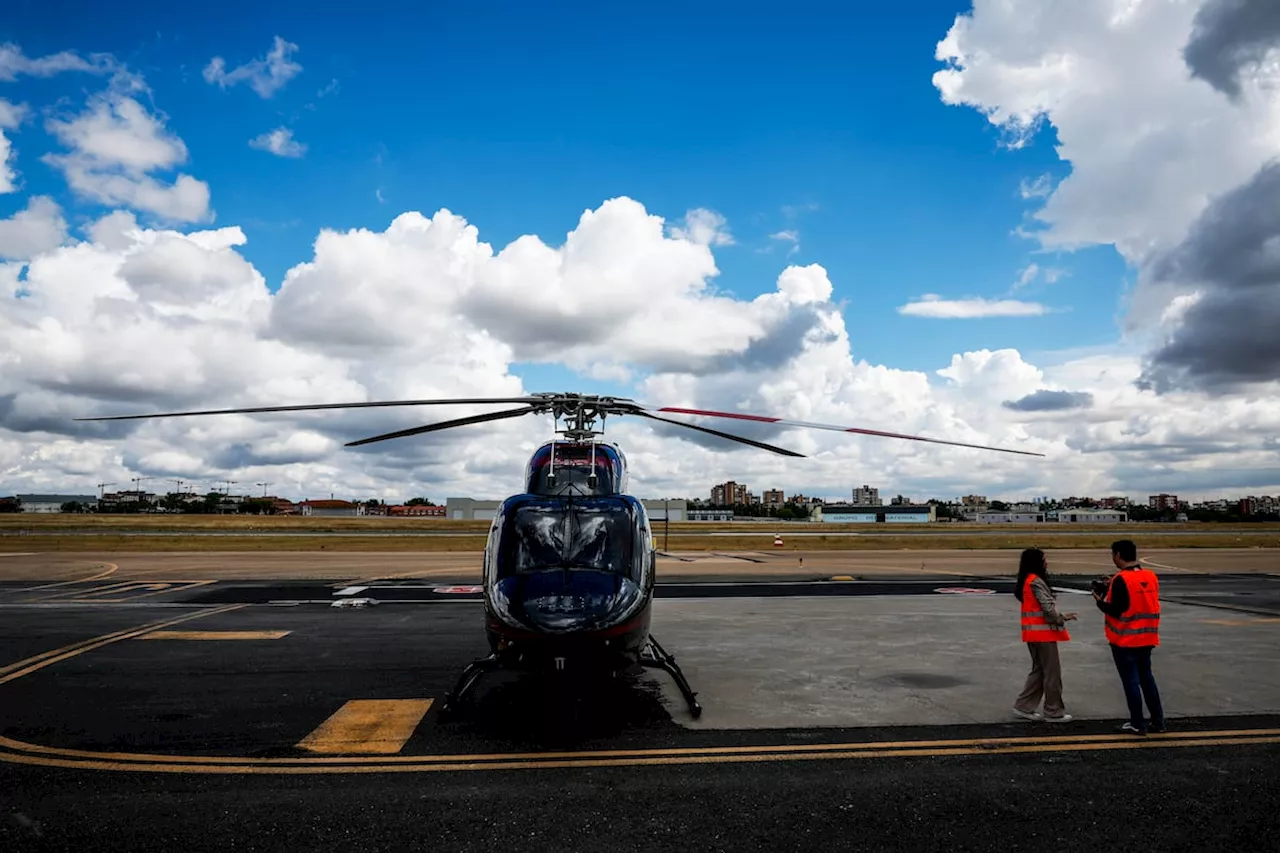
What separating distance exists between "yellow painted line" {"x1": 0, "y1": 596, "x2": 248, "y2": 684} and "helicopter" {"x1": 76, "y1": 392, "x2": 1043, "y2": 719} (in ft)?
15.4

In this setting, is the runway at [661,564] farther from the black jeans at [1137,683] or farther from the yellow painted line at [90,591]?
the black jeans at [1137,683]

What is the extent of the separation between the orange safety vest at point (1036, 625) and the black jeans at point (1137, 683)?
627mm

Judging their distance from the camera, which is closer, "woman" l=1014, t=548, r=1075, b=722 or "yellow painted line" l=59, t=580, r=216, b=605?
"woman" l=1014, t=548, r=1075, b=722

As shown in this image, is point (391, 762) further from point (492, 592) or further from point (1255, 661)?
point (1255, 661)

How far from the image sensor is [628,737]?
8.01 meters

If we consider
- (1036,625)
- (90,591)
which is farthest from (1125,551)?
(90,591)

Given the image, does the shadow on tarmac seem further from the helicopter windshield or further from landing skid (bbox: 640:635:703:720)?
the helicopter windshield

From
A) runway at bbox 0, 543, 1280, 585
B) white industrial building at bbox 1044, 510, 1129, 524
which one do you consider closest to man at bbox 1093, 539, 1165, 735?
runway at bbox 0, 543, 1280, 585

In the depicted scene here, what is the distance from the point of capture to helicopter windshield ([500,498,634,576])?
8.66 m

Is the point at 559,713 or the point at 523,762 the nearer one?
the point at 523,762

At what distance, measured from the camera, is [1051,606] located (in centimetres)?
845

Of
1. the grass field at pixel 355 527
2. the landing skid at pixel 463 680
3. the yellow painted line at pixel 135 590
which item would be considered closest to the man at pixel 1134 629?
the landing skid at pixel 463 680

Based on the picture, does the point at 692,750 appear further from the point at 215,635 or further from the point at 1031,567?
the point at 215,635

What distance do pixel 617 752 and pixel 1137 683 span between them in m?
5.63
